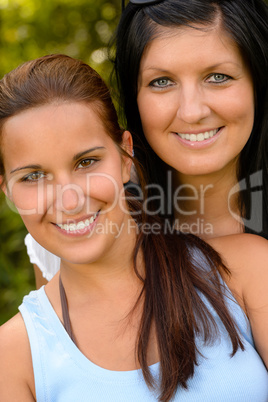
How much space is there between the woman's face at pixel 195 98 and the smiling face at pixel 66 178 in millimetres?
425

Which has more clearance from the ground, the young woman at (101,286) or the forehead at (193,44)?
the forehead at (193,44)

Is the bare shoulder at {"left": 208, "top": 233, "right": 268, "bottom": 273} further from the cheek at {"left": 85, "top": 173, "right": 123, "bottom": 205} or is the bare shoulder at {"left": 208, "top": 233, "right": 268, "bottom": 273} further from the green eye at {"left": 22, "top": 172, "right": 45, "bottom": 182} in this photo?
the green eye at {"left": 22, "top": 172, "right": 45, "bottom": 182}

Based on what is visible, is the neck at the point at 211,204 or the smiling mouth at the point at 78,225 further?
the neck at the point at 211,204

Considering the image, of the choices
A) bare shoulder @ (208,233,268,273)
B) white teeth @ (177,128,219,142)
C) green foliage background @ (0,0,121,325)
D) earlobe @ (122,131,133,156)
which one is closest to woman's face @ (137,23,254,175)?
white teeth @ (177,128,219,142)

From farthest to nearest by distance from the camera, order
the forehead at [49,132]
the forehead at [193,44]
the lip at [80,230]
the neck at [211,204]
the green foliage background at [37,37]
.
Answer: the green foliage background at [37,37]
the neck at [211,204]
the forehead at [193,44]
the lip at [80,230]
the forehead at [49,132]

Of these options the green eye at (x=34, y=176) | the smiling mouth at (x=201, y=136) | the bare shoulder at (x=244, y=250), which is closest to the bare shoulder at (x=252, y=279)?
the bare shoulder at (x=244, y=250)

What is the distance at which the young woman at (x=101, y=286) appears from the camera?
1925 mm

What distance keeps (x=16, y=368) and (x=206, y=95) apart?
119cm

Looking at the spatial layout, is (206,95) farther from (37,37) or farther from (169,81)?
(37,37)

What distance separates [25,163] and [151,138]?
0.72 meters

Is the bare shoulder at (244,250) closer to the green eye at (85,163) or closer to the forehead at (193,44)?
the green eye at (85,163)

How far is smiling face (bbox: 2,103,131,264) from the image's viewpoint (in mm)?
1896

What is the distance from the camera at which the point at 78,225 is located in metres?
1.98

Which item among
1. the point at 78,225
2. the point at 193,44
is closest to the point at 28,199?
the point at 78,225
